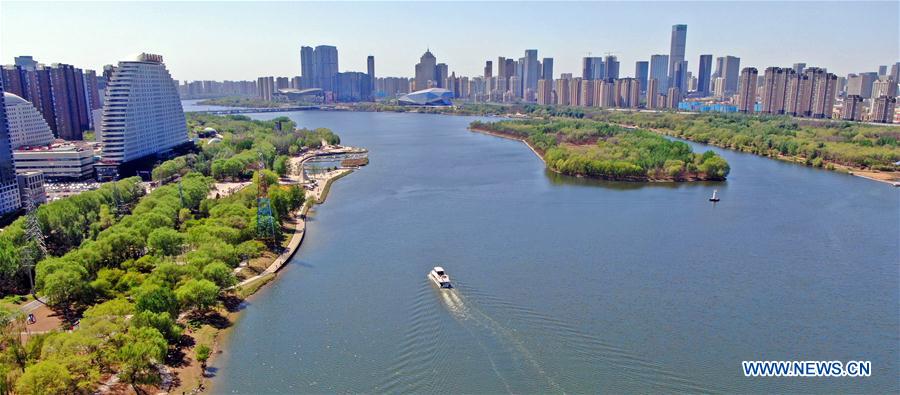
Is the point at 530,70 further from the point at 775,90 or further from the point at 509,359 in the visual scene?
the point at 509,359

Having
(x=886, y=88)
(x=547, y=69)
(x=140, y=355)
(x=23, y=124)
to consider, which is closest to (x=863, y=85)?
(x=886, y=88)

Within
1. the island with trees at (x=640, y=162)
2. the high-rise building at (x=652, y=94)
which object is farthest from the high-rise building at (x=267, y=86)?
the island with trees at (x=640, y=162)

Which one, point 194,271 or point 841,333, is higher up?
point 194,271

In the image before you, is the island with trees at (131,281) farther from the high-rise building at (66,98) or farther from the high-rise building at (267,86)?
the high-rise building at (267,86)

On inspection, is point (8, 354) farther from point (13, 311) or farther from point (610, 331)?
point (610, 331)

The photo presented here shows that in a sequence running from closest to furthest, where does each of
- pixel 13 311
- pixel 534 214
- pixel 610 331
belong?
pixel 13 311, pixel 610 331, pixel 534 214

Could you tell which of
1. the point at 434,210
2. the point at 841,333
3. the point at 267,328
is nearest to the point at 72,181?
the point at 434,210
